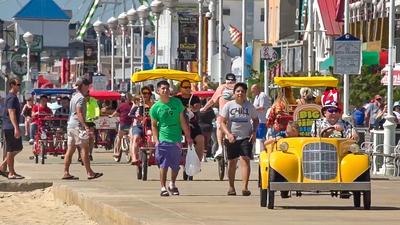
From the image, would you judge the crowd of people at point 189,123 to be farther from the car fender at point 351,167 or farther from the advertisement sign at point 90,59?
the advertisement sign at point 90,59

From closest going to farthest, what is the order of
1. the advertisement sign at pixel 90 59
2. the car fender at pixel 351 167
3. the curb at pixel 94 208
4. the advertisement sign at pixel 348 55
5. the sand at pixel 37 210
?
the curb at pixel 94 208, the car fender at pixel 351 167, the sand at pixel 37 210, the advertisement sign at pixel 348 55, the advertisement sign at pixel 90 59

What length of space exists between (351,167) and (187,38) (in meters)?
45.7

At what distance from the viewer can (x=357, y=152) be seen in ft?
61.1

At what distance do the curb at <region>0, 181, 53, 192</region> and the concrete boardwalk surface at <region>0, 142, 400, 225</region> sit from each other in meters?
0.24

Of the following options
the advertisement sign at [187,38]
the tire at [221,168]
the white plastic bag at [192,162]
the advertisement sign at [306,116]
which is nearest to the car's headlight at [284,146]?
the advertisement sign at [306,116]

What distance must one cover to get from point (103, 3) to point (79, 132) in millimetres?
124937

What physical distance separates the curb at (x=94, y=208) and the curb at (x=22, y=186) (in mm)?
934

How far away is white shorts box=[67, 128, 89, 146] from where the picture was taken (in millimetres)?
25734

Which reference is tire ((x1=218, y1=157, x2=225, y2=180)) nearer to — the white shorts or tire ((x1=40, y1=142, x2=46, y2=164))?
the white shorts

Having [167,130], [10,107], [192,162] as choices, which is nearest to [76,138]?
[10,107]

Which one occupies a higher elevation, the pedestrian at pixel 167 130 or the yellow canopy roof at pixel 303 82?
the yellow canopy roof at pixel 303 82

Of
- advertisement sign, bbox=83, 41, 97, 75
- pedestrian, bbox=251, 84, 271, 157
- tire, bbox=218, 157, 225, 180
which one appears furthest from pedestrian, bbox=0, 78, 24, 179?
advertisement sign, bbox=83, 41, 97, 75

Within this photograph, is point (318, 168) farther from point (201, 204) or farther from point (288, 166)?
point (201, 204)

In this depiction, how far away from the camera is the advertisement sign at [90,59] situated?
9275 centimetres
